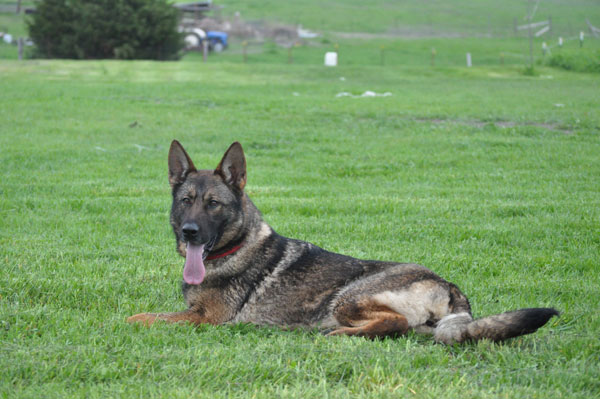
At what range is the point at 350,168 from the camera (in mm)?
13062

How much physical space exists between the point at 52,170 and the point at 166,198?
359 cm

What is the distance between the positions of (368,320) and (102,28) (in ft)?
147

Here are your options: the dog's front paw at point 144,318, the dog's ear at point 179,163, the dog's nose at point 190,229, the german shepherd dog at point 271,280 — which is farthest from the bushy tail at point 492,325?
the dog's ear at point 179,163

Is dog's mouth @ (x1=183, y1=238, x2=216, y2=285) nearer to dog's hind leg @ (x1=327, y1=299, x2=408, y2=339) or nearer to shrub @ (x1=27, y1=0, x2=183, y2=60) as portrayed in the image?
dog's hind leg @ (x1=327, y1=299, x2=408, y2=339)

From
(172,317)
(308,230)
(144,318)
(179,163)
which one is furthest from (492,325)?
(308,230)

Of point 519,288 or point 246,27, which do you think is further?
point 246,27

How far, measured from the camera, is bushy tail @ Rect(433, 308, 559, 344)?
4168 millimetres

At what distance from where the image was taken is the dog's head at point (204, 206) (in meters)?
5.33

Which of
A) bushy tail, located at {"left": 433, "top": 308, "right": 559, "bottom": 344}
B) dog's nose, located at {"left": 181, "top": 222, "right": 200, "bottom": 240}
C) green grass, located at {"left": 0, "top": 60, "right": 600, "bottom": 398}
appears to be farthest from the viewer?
dog's nose, located at {"left": 181, "top": 222, "right": 200, "bottom": 240}

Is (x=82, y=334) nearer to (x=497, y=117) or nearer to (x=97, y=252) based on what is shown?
(x=97, y=252)

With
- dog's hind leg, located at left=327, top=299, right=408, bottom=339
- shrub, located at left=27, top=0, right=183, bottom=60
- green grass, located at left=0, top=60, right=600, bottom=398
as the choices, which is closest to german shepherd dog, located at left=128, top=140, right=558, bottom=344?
dog's hind leg, located at left=327, top=299, right=408, bottom=339

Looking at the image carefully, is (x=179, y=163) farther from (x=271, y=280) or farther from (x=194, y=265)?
(x=271, y=280)

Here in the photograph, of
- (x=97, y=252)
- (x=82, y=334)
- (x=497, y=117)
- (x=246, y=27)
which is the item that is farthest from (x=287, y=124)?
(x=246, y=27)

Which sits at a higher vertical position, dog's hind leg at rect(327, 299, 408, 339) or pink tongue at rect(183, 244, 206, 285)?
pink tongue at rect(183, 244, 206, 285)
